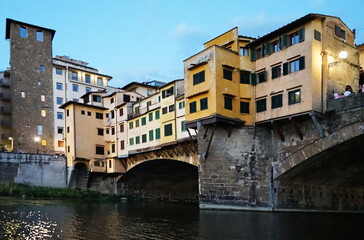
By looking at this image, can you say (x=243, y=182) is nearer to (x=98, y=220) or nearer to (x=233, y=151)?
(x=233, y=151)

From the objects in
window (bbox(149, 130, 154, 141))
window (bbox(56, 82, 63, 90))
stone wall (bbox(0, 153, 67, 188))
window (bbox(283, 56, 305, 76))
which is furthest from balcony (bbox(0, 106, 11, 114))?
window (bbox(283, 56, 305, 76))

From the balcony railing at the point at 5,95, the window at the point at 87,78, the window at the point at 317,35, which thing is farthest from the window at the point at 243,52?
the balcony railing at the point at 5,95

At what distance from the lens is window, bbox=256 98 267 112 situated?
37.8 m

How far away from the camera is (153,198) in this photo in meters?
67.5

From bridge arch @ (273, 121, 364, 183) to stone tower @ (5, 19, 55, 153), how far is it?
51.4 m

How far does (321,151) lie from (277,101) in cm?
678

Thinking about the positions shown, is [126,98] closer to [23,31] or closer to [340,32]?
[23,31]

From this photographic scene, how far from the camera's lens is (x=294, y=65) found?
115 feet

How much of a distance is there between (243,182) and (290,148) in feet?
19.2

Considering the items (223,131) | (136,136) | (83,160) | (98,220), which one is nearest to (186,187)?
(136,136)

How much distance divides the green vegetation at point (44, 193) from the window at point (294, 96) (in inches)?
1469

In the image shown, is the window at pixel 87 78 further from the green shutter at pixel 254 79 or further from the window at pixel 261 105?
the window at pixel 261 105

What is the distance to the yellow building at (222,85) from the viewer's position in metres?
37.6

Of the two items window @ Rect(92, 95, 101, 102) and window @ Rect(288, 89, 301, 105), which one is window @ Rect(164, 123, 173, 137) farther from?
window @ Rect(92, 95, 101, 102)
